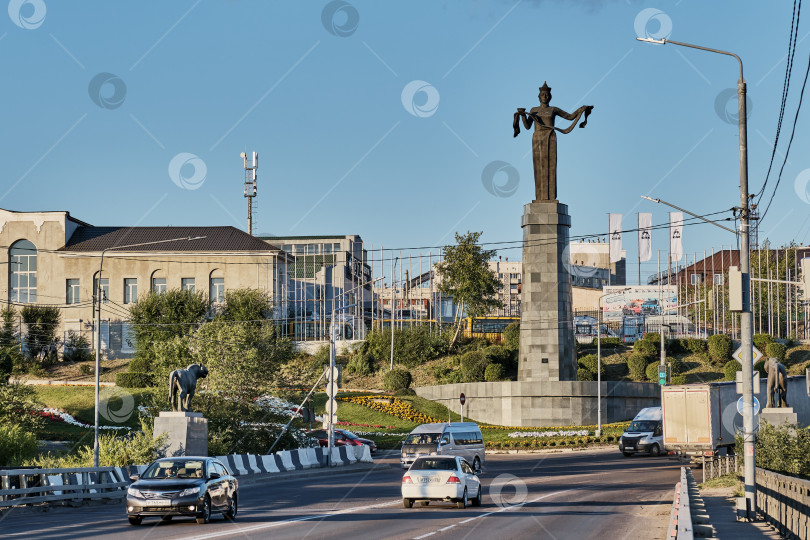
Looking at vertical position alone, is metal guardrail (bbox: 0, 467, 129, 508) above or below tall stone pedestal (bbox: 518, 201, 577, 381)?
below

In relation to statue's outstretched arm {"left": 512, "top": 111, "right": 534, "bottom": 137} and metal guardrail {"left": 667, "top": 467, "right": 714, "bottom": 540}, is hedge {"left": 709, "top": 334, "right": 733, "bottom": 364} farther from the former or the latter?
metal guardrail {"left": 667, "top": 467, "right": 714, "bottom": 540}

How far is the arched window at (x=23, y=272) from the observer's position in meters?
91.4

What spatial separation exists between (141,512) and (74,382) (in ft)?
190

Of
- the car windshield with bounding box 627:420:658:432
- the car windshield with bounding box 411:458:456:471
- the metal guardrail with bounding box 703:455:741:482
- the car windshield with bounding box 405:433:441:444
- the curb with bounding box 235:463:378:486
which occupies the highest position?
the car windshield with bounding box 411:458:456:471

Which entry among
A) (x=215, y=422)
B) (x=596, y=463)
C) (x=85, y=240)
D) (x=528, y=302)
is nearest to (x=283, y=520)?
(x=215, y=422)

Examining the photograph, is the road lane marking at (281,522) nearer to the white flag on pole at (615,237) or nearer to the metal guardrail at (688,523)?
the metal guardrail at (688,523)

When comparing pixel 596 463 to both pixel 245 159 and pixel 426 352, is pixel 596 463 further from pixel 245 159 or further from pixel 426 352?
pixel 245 159

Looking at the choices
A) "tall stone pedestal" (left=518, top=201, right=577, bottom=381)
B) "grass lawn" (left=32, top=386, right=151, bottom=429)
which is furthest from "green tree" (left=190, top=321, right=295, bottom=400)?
"tall stone pedestal" (left=518, top=201, right=577, bottom=381)

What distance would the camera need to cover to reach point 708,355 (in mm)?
75938

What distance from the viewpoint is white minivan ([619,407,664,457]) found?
4878 centimetres

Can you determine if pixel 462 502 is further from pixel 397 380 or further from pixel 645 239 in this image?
pixel 645 239

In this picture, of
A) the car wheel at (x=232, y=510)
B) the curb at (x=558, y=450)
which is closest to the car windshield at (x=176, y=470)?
Answer: the car wheel at (x=232, y=510)

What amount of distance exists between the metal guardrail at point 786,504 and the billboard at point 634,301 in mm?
90813

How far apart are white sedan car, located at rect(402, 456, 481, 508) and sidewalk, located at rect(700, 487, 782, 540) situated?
568 centimetres
